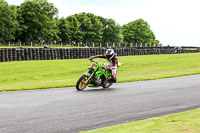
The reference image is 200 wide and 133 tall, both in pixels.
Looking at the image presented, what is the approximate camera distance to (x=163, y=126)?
245 inches

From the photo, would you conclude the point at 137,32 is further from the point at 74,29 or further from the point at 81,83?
the point at 81,83

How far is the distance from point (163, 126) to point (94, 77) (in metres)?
6.51

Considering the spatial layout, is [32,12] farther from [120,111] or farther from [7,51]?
[120,111]

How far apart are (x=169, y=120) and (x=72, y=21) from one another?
307 feet

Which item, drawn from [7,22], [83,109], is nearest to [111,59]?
[83,109]

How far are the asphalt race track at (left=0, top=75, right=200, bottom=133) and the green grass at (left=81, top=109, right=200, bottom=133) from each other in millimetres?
497

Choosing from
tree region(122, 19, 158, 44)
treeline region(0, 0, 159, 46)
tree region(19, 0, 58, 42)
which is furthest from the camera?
tree region(122, 19, 158, 44)

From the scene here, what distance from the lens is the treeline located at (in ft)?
231

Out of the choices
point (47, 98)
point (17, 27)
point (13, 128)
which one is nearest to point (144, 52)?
point (17, 27)

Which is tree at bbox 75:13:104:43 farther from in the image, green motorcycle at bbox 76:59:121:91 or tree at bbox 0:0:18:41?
green motorcycle at bbox 76:59:121:91

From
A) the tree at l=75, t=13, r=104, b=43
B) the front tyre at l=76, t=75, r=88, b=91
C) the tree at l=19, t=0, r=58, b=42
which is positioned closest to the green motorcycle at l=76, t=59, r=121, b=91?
the front tyre at l=76, t=75, r=88, b=91

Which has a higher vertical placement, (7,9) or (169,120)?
(7,9)

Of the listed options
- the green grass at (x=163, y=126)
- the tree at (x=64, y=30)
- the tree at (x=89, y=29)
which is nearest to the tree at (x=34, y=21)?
the tree at (x=64, y=30)

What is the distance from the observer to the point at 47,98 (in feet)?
33.5
